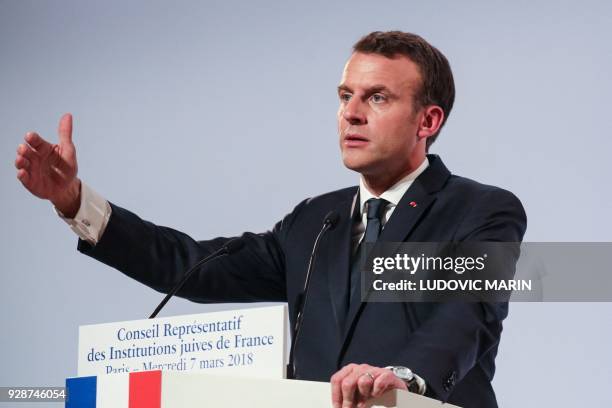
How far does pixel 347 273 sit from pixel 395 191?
32 cm

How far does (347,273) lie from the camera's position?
264 cm

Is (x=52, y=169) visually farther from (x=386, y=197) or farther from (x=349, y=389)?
(x=349, y=389)


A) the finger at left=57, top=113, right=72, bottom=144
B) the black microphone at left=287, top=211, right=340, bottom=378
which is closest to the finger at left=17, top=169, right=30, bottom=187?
the finger at left=57, top=113, right=72, bottom=144

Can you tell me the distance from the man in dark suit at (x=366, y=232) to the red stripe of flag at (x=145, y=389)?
0.56 metres

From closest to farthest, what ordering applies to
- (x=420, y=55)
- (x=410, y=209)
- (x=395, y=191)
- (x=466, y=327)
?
(x=466, y=327) < (x=410, y=209) < (x=395, y=191) < (x=420, y=55)

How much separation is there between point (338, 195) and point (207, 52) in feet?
5.81

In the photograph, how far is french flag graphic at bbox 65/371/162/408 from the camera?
6.20 feet

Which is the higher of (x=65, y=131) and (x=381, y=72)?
(x=381, y=72)

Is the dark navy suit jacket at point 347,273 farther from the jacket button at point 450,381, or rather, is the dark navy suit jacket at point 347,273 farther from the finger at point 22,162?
the finger at point 22,162

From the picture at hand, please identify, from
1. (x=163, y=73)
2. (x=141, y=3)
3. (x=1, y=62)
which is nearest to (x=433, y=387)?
(x=163, y=73)

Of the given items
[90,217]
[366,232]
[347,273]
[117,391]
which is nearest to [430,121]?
[366,232]

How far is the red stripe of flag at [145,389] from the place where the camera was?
6.17 feet

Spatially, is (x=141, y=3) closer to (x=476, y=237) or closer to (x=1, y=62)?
A: (x=1, y=62)

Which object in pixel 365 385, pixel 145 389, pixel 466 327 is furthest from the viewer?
pixel 466 327
